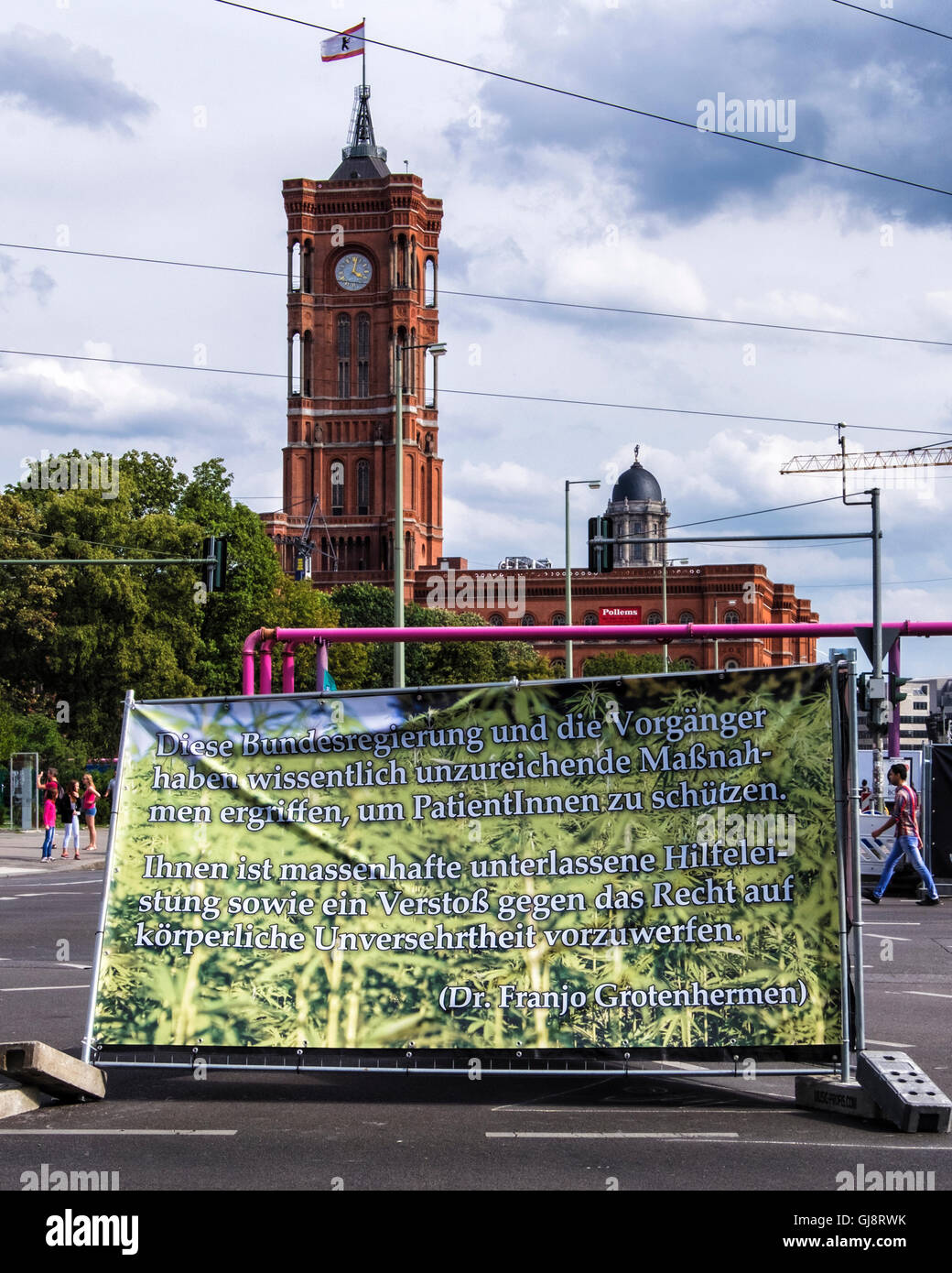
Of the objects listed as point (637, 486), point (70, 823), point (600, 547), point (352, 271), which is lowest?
point (70, 823)

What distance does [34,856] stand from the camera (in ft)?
99.6

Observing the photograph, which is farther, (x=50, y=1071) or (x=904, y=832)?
(x=904, y=832)

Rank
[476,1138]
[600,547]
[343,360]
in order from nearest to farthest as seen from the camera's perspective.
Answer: [476,1138], [600,547], [343,360]

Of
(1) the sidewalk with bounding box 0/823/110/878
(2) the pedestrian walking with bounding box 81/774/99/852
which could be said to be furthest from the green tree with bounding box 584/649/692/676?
(2) the pedestrian walking with bounding box 81/774/99/852

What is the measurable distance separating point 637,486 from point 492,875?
169837mm

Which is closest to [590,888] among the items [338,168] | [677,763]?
[677,763]

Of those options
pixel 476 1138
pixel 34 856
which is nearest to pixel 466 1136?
pixel 476 1138

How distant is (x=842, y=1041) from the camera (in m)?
7.16

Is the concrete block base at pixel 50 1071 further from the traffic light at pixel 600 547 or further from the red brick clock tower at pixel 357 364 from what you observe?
the red brick clock tower at pixel 357 364

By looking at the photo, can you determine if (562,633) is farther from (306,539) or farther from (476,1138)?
(306,539)

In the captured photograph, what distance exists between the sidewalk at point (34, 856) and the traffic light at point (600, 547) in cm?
900

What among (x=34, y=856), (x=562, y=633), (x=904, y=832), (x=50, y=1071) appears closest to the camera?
(x=50, y=1071)

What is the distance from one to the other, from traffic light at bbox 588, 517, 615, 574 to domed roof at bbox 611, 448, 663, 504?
497 feet
